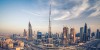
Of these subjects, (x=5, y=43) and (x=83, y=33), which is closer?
(x=5, y=43)

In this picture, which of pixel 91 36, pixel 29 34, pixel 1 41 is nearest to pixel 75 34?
pixel 91 36

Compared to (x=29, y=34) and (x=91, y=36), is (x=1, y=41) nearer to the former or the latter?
(x=29, y=34)

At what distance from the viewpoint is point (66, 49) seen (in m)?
7.32

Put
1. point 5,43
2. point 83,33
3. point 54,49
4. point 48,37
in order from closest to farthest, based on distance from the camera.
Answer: point 5,43
point 54,49
point 48,37
point 83,33

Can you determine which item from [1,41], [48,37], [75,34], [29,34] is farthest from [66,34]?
[1,41]

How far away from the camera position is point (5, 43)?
6.79 m

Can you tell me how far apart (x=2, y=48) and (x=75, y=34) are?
20.3 ft

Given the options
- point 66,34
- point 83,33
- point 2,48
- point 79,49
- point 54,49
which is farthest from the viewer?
point 83,33

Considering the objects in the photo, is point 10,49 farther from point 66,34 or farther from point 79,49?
point 66,34

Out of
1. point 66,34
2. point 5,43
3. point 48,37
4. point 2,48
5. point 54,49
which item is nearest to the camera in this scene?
point 2,48

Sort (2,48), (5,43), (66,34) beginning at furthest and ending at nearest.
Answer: (66,34) < (5,43) < (2,48)

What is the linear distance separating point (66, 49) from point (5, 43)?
284 cm

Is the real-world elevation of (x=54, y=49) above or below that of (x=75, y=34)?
below

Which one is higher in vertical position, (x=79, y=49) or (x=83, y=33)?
(x=83, y=33)
